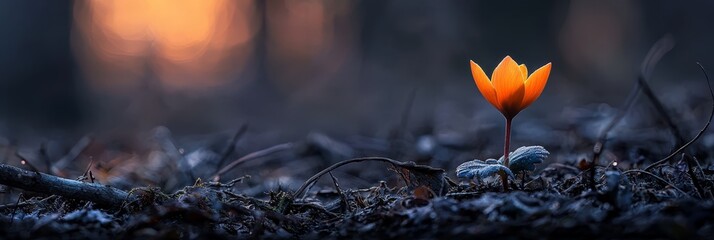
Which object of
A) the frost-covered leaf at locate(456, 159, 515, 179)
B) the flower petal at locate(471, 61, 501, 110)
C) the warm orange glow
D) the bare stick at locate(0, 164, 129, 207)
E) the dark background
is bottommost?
the frost-covered leaf at locate(456, 159, 515, 179)

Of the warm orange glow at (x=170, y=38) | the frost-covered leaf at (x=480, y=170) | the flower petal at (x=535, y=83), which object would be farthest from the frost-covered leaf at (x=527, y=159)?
the warm orange glow at (x=170, y=38)

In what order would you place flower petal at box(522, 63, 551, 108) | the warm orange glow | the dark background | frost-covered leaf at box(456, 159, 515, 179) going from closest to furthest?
frost-covered leaf at box(456, 159, 515, 179), flower petal at box(522, 63, 551, 108), the dark background, the warm orange glow

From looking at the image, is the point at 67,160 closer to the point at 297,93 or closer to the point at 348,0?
the point at 297,93

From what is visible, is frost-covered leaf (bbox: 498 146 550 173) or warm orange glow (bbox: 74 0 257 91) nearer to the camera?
frost-covered leaf (bbox: 498 146 550 173)

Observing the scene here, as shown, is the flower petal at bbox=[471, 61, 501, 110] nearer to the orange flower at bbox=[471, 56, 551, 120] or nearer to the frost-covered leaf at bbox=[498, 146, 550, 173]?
the orange flower at bbox=[471, 56, 551, 120]

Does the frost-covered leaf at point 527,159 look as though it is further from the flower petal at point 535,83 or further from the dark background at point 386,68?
the dark background at point 386,68

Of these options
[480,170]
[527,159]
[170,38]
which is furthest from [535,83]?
[170,38]

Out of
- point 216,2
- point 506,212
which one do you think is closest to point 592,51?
point 506,212

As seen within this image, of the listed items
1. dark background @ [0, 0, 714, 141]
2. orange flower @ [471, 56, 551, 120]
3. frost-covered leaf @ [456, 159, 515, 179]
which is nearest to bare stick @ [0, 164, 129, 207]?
frost-covered leaf @ [456, 159, 515, 179]
